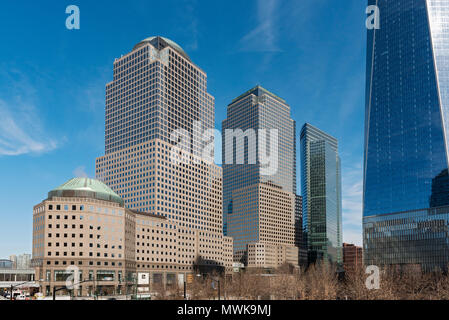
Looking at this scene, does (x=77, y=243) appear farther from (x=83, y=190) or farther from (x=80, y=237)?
(x=83, y=190)

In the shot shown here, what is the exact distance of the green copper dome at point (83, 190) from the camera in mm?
145125

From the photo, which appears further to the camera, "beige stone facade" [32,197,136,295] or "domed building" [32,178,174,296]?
"domed building" [32,178,174,296]

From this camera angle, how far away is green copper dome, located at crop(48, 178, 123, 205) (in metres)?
145

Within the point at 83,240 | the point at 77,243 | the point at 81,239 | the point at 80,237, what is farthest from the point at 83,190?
the point at 77,243

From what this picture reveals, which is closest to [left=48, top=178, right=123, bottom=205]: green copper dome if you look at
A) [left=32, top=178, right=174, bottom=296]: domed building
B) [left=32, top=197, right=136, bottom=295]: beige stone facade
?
[left=32, top=178, right=174, bottom=296]: domed building

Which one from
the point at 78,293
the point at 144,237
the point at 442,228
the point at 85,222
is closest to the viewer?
the point at 78,293

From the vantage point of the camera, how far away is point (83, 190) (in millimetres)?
147000

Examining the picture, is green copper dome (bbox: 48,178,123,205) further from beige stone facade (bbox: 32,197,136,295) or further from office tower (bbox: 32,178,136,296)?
beige stone facade (bbox: 32,197,136,295)

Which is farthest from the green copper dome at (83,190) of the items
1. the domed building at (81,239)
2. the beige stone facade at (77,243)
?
the beige stone facade at (77,243)

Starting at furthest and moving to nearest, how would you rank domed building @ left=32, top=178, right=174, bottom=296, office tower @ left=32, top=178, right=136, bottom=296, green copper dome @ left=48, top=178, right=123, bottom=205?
green copper dome @ left=48, top=178, right=123, bottom=205
office tower @ left=32, top=178, right=136, bottom=296
domed building @ left=32, top=178, right=174, bottom=296

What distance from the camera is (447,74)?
19950cm
